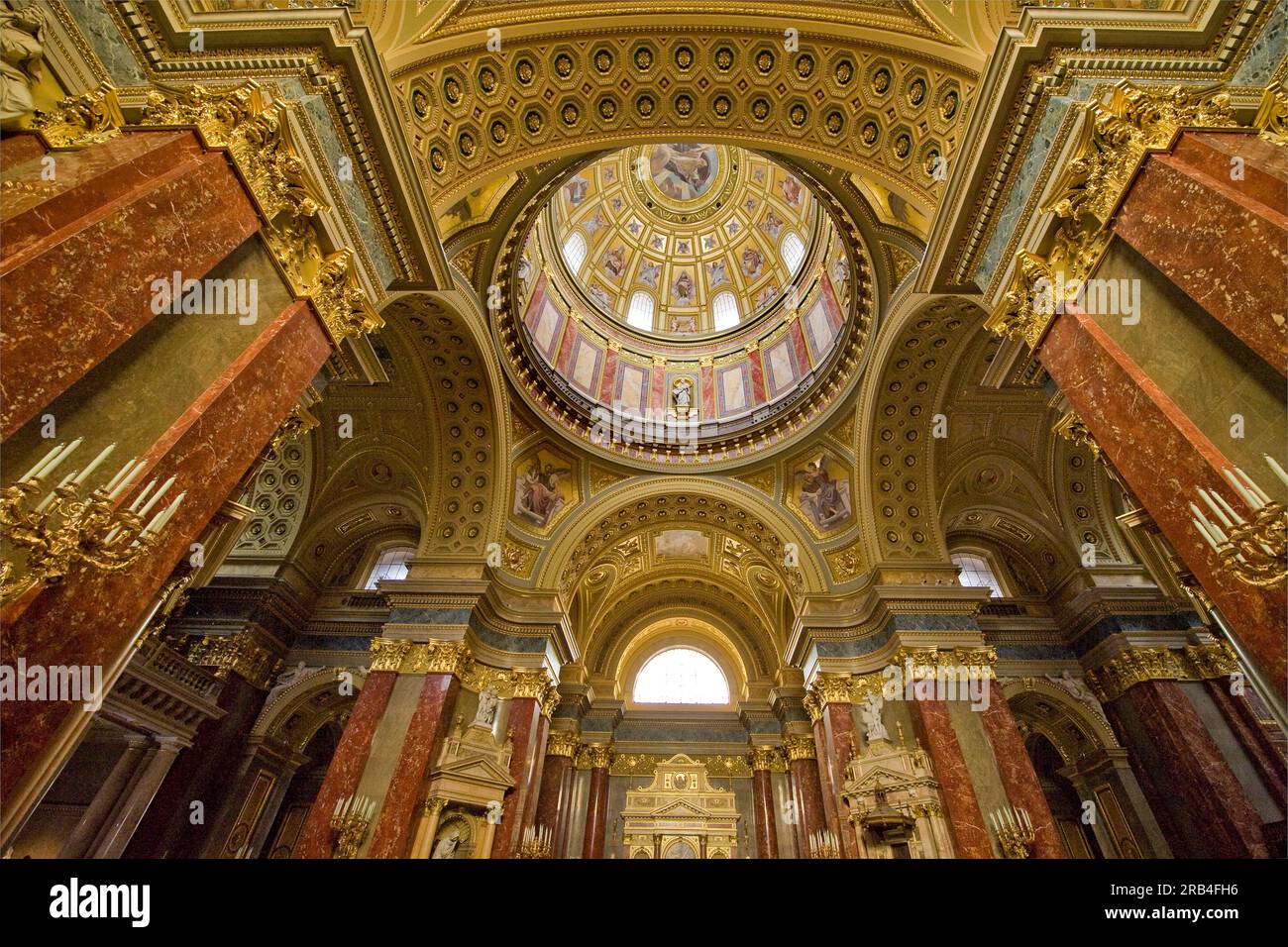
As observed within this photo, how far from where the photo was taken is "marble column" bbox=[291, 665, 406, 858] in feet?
30.1

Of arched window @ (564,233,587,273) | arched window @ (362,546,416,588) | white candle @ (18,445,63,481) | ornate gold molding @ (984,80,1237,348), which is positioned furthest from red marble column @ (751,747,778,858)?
white candle @ (18,445,63,481)

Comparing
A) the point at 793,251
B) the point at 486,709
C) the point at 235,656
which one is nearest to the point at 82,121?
the point at 486,709

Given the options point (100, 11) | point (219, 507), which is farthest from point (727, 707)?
point (100, 11)

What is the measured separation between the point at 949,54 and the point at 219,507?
973cm

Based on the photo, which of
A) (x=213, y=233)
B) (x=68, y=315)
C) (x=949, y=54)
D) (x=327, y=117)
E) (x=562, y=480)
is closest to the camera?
(x=68, y=315)

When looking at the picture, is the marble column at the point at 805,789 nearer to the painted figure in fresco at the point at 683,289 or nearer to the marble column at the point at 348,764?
the marble column at the point at 348,764

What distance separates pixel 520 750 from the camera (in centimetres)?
1194

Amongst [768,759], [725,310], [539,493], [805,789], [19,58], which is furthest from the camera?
[725,310]

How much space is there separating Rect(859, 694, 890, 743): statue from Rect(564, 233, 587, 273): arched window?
15950 millimetres

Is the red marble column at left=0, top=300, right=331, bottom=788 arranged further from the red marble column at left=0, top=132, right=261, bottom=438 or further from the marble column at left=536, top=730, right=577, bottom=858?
the marble column at left=536, top=730, right=577, bottom=858

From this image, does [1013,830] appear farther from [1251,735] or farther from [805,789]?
[805,789]

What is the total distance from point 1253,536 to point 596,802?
17109 mm

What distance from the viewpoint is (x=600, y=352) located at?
19.4 metres
